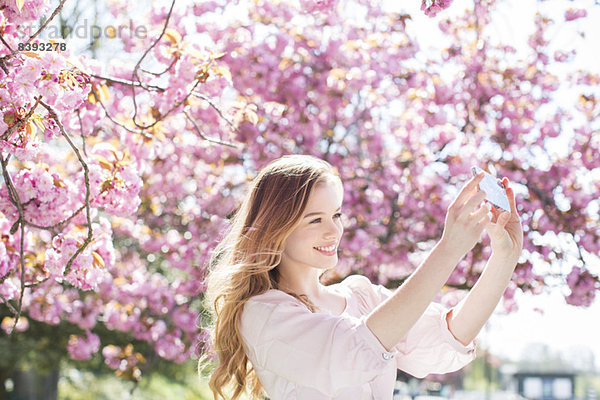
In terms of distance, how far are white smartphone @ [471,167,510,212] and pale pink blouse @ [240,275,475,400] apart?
411 millimetres

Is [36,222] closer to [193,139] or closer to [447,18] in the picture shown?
[193,139]

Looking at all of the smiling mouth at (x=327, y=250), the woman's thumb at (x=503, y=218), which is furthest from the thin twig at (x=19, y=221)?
the woman's thumb at (x=503, y=218)

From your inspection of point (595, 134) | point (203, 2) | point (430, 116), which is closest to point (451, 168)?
point (430, 116)

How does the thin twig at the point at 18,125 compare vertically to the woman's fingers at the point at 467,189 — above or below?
above

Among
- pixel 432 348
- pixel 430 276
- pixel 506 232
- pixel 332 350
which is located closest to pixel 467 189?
pixel 430 276

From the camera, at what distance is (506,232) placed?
1.84m

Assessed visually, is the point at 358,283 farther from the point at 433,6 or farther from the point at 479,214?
the point at 433,6

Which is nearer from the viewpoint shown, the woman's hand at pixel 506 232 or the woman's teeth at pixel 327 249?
the woman's hand at pixel 506 232

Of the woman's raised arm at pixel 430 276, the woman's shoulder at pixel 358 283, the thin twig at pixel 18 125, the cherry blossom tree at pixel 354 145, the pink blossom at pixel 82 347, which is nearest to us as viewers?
the woman's raised arm at pixel 430 276

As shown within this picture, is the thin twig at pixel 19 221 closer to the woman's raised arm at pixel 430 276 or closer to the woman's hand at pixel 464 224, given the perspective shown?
the woman's raised arm at pixel 430 276

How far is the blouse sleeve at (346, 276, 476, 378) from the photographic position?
1.95 metres

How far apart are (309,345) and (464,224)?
46 cm

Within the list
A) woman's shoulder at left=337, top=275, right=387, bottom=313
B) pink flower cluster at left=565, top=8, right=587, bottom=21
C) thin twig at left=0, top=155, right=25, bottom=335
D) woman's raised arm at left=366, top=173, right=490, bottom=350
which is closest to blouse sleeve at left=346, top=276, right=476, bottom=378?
woman's shoulder at left=337, top=275, right=387, bottom=313

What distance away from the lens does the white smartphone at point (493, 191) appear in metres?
1.59
